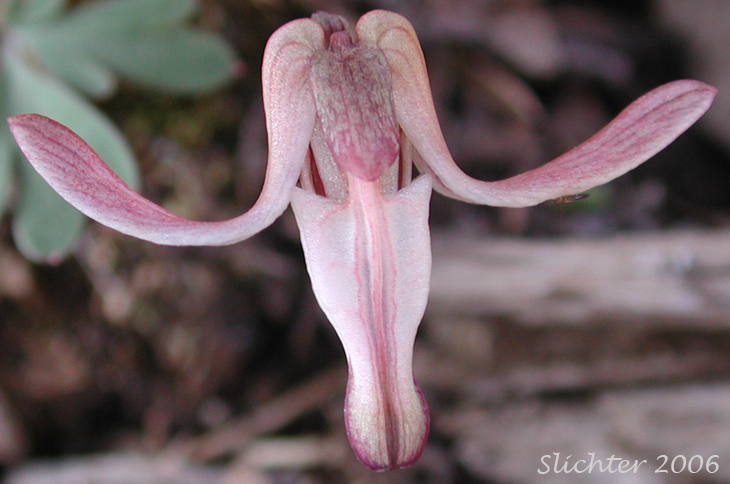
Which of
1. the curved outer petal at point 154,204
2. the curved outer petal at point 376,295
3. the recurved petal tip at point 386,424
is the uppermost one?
the curved outer petal at point 154,204

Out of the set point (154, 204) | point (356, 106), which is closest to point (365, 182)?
point (356, 106)

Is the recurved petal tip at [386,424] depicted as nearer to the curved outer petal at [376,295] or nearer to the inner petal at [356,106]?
the curved outer petal at [376,295]

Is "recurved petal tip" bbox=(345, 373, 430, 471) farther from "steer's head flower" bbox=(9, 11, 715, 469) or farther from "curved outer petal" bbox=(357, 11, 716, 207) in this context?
"curved outer petal" bbox=(357, 11, 716, 207)

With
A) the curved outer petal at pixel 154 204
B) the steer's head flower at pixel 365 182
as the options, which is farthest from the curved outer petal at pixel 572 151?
the curved outer petal at pixel 154 204

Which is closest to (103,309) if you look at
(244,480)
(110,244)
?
(110,244)

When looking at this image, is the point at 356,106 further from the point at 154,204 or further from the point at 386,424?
the point at 386,424

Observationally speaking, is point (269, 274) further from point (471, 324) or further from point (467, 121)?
point (467, 121)
